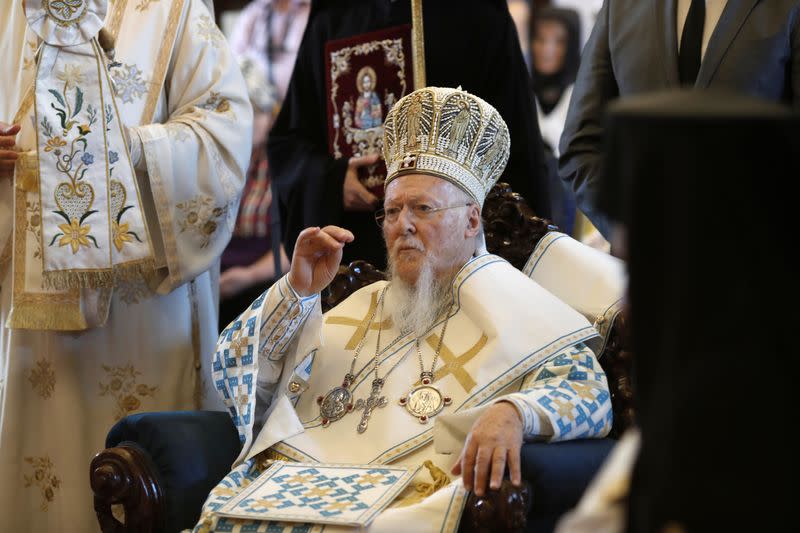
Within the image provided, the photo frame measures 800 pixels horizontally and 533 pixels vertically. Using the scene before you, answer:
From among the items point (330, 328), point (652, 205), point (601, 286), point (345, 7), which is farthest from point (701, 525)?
point (345, 7)

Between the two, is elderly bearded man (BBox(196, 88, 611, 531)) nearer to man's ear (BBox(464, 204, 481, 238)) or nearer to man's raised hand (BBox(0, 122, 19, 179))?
man's ear (BBox(464, 204, 481, 238))

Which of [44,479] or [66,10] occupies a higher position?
[66,10]

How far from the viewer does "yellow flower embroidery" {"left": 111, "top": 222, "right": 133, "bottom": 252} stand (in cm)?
441

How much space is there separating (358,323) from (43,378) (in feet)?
4.32

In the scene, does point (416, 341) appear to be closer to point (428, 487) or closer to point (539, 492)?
point (428, 487)

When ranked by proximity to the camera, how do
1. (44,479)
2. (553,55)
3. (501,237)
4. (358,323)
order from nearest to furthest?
(358,323) → (501,237) → (44,479) → (553,55)

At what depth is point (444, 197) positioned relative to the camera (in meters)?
4.01

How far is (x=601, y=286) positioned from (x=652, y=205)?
2.30 meters

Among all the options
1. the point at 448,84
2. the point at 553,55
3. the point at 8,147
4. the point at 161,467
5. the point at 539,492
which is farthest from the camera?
the point at 553,55

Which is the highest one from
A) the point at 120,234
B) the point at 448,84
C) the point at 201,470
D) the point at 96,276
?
the point at 448,84

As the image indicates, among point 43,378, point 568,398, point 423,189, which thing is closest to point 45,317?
point 43,378

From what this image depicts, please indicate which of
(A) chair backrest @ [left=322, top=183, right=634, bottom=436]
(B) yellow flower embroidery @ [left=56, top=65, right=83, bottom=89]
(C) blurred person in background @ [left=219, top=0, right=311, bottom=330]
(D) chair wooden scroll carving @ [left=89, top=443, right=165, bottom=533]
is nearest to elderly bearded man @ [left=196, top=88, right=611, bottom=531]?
(A) chair backrest @ [left=322, top=183, right=634, bottom=436]

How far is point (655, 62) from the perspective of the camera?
401 cm

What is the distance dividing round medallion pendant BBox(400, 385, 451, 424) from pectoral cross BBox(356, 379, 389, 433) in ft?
0.26
